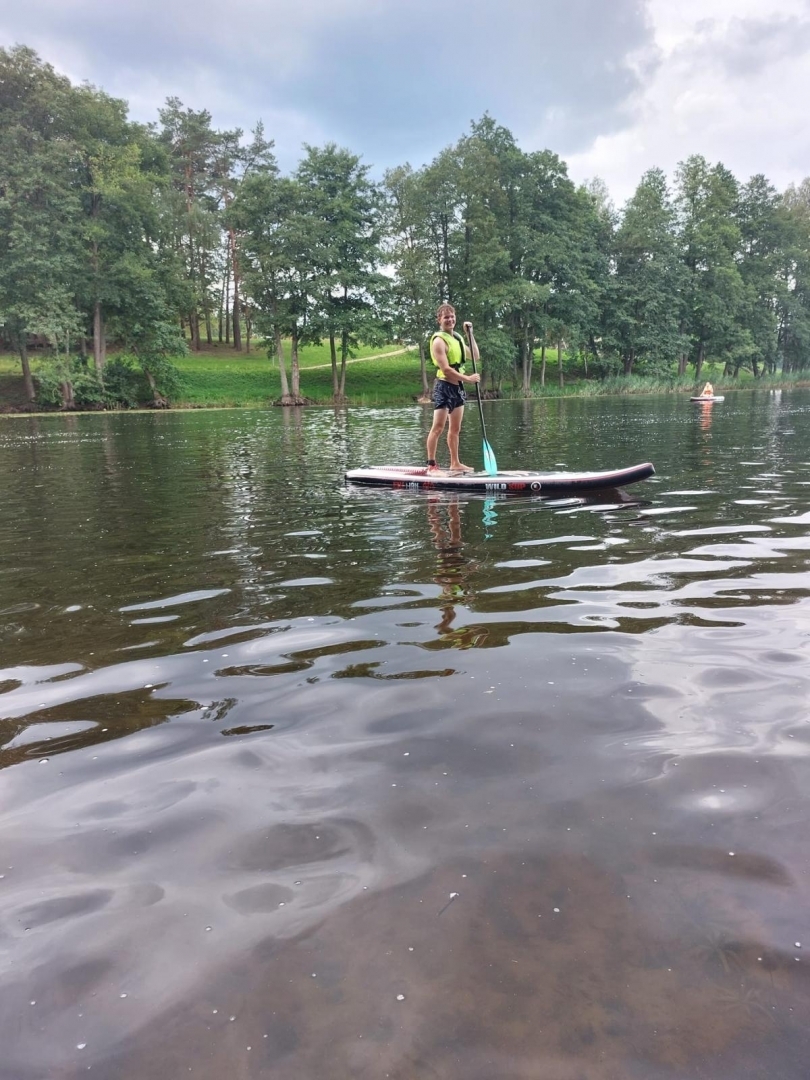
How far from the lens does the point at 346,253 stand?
51.2 metres

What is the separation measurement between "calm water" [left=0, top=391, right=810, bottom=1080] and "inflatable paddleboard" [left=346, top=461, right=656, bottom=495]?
3.50 metres

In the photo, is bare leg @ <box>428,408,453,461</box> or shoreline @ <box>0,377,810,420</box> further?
shoreline @ <box>0,377,810,420</box>

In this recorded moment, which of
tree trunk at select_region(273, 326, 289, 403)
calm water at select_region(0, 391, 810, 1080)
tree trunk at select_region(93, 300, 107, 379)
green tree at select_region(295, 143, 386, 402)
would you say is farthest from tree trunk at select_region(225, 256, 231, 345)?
calm water at select_region(0, 391, 810, 1080)

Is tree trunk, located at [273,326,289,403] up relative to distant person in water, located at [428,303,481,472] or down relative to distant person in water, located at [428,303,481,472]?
up

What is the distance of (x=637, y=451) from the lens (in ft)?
48.8

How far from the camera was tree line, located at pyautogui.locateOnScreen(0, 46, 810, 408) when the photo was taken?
42781 millimetres

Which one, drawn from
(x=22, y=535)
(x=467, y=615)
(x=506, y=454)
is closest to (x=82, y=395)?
(x=506, y=454)

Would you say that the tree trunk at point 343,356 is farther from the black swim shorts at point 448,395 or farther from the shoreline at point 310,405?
the black swim shorts at point 448,395

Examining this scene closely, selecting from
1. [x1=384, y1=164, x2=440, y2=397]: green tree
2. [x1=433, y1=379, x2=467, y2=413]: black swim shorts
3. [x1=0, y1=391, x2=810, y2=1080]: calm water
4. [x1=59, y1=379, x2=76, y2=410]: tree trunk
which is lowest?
[x1=0, y1=391, x2=810, y2=1080]: calm water

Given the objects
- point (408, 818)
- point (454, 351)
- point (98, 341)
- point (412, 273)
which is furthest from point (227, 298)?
point (408, 818)

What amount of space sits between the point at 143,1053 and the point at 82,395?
154ft

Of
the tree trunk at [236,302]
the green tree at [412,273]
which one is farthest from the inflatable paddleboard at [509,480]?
the tree trunk at [236,302]

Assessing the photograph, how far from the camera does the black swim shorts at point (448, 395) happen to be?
1142 cm

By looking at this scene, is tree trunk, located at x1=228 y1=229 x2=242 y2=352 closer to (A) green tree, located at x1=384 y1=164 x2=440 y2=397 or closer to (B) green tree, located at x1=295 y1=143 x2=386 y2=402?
(B) green tree, located at x1=295 y1=143 x2=386 y2=402
